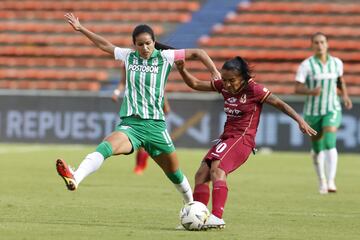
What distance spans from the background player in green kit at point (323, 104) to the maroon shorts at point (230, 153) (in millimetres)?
4614

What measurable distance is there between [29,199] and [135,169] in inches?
207

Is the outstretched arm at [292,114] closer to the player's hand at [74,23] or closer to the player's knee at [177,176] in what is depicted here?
the player's knee at [177,176]

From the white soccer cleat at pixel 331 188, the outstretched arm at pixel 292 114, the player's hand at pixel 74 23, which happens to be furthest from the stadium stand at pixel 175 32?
the outstretched arm at pixel 292 114

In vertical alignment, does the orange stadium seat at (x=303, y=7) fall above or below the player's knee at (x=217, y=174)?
above

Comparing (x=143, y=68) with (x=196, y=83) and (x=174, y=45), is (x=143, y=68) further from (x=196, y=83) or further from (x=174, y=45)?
(x=174, y=45)

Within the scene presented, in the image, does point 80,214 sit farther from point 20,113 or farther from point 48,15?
point 48,15

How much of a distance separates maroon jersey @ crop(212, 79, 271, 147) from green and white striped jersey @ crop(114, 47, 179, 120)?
0.63 metres

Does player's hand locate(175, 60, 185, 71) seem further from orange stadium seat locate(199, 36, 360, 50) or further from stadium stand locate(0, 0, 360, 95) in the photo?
orange stadium seat locate(199, 36, 360, 50)

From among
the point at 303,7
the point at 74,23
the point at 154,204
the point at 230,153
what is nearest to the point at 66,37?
the point at 303,7

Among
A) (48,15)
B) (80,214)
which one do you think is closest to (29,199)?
(80,214)

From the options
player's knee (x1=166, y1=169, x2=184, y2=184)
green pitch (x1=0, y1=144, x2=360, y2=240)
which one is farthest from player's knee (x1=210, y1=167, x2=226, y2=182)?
player's knee (x1=166, y1=169, x2=184, y2=184)

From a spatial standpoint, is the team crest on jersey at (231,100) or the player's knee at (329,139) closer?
the team crest on jersey at (231,100)

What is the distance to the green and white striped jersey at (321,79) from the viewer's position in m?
14.0

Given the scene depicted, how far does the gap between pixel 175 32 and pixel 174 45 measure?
65 centimetres
